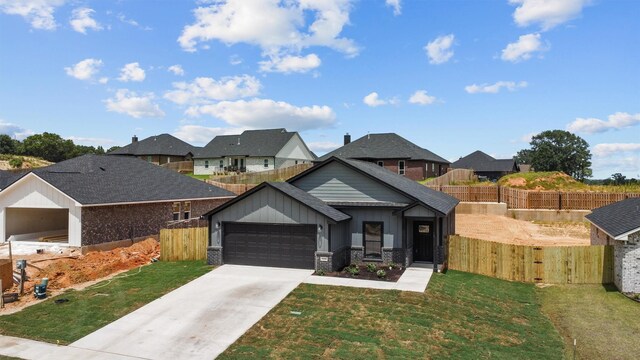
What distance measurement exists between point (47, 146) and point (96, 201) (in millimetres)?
88239

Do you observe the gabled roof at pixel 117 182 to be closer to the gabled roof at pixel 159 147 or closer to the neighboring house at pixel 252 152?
the neighboring house at pixel 252 152

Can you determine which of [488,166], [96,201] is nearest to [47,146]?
[96,201]

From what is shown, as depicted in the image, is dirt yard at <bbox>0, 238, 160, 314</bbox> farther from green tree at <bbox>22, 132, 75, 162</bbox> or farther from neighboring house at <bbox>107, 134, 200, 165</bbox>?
green tree at <bbox>22, 132, 75, 162</bbox>

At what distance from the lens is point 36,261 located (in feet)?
74.0

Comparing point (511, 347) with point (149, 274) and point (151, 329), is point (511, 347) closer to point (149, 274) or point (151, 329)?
point (151, 329)

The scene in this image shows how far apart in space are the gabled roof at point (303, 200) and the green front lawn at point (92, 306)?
4.05 metres

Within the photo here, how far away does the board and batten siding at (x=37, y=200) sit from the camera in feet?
82.0

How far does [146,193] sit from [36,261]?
8.86 metres

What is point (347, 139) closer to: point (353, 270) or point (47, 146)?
point (353, 270)

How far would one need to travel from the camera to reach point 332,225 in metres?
20.5

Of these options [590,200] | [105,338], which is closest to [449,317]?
[105,338]

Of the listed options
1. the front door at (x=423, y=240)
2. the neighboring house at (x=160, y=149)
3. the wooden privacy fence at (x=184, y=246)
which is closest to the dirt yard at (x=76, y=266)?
the wooden privacy fence at (x=184, y=246)

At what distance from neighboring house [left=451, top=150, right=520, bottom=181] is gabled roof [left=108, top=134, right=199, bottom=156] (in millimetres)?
50071

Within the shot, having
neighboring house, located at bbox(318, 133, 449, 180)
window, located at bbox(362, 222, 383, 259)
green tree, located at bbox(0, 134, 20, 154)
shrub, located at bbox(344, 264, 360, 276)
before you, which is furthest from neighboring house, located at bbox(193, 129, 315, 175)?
green tree, located at bbox(0, 134, 20, 154)
